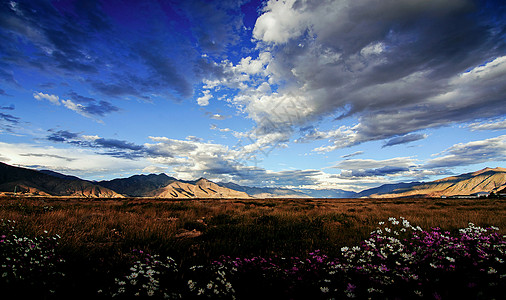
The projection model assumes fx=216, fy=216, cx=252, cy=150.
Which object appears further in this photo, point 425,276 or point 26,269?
point 425,276

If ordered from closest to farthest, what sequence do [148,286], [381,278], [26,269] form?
[148,286] → [26,269] → [381,278]

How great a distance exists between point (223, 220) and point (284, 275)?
7.47 metres

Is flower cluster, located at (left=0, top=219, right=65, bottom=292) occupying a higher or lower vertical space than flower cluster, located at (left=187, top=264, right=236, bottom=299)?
higher

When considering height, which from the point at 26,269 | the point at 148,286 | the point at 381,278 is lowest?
the point at 381,278

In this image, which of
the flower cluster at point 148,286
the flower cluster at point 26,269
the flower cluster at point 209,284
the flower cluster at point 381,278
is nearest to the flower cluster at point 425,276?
the flower cluster at point 381,278

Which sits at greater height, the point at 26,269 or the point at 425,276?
the point at 26,269

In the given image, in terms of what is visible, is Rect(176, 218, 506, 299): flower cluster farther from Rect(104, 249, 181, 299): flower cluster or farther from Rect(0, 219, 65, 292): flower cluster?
Rect(0, 219, 65, 292): flower cluster

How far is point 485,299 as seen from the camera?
8.76 feet

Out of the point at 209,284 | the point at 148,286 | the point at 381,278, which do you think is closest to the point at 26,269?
the point at 148,286

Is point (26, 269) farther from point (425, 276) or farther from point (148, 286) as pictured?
point (425, 276)

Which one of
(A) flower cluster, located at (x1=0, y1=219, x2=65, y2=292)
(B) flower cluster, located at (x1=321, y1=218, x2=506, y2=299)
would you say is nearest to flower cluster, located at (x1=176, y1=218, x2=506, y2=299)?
(B) flower cluster, located at (x1=321, y1=218, x2=506, y2=299)

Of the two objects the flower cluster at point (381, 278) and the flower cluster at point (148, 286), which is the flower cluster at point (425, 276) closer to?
the flower cluster at point (381, 278)

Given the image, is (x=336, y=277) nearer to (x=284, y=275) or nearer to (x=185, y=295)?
(x=284, y=275)

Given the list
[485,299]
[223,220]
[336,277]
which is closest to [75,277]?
[336,277]
